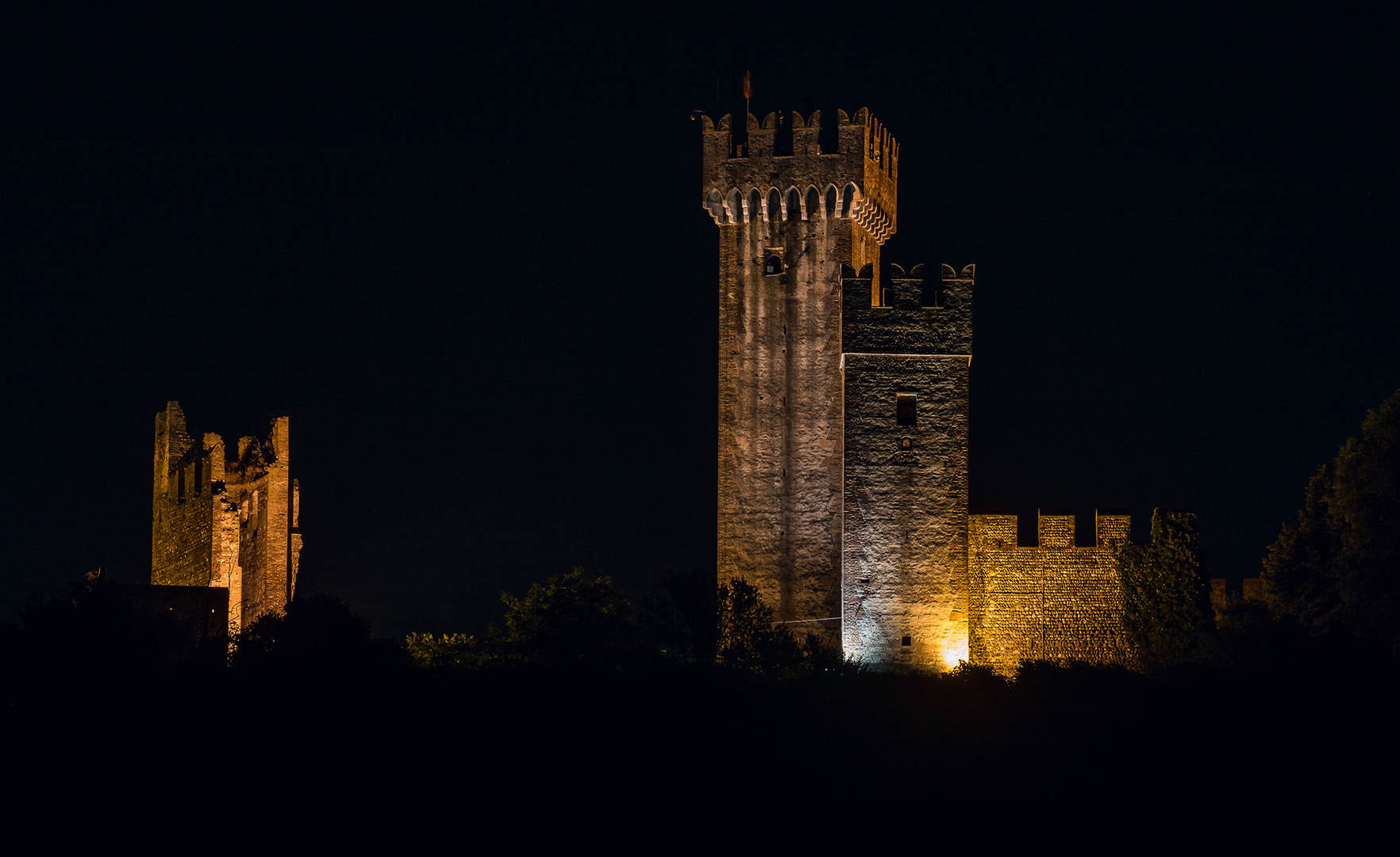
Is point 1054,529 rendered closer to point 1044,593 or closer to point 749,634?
point 1044,593

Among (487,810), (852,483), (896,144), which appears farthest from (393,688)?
(896,144)

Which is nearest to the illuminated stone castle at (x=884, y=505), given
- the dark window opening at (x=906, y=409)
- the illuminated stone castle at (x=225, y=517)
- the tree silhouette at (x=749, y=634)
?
the dark window opening at (x=906, y=409)

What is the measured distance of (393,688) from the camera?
80.6ft

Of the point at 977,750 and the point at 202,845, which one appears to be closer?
the point at 202,845

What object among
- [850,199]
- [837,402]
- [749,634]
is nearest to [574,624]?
[749,634]

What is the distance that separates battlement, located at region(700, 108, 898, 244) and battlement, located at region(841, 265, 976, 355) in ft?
12.7

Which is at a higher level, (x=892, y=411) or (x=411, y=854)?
(x=892, y=411)

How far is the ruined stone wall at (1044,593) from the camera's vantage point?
3036 centimetres

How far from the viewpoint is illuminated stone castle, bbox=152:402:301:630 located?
3288 cm

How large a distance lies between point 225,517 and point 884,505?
13.9 metres

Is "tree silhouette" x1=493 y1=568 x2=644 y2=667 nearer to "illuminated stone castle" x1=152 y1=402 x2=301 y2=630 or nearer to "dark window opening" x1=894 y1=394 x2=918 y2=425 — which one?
"illuminated stone castle" x1=152 y1=402 x2=301 y2=630

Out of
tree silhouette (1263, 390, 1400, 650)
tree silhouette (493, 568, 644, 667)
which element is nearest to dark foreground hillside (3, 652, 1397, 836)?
tree silhouette (1263, 390, 1400, 650)

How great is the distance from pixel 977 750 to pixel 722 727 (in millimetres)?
3898

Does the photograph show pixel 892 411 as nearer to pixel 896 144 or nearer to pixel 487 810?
pixel 896 144
